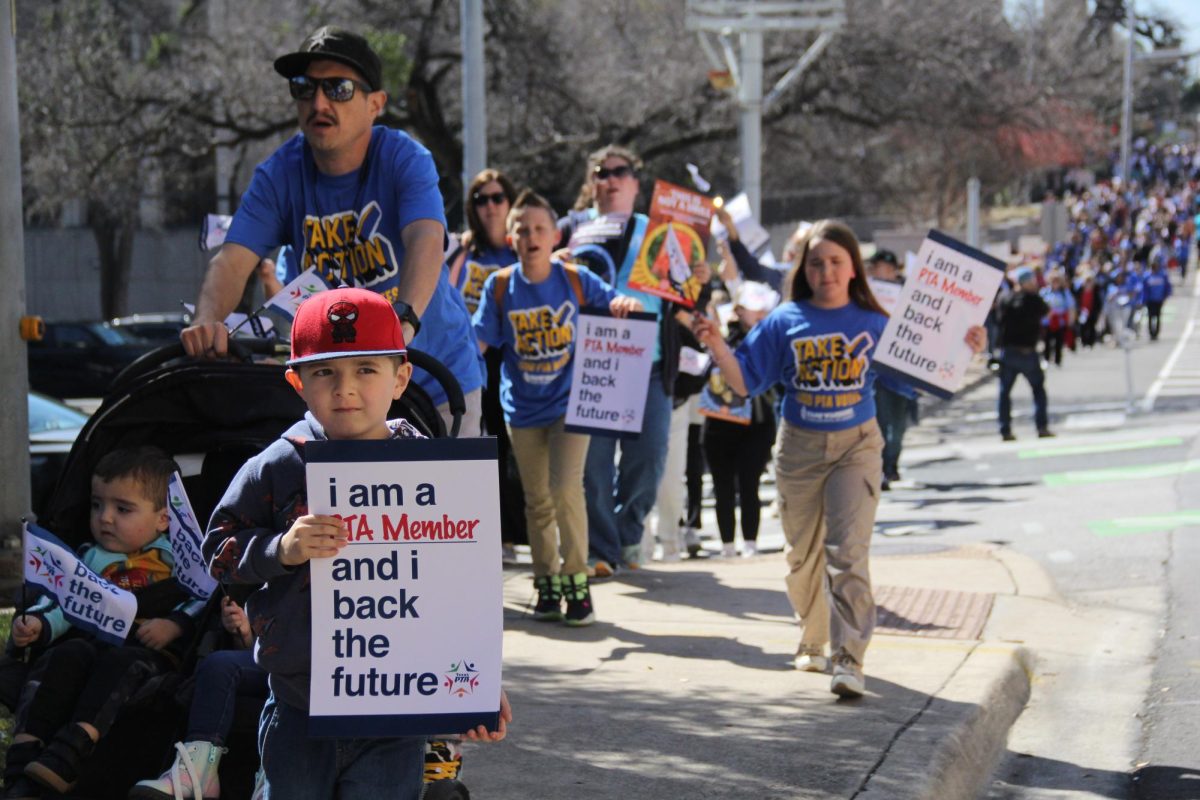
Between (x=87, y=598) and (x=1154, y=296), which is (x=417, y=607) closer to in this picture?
(x=87, y=598)

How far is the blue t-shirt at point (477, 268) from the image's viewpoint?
9234 mm

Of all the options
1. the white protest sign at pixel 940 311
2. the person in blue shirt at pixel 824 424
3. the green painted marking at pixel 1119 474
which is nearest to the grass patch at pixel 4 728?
the person in blue shirt at pixel 824 424

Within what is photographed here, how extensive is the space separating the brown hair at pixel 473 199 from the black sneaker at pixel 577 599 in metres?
2.15

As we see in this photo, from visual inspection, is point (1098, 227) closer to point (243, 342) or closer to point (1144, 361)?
point (1144, 361)

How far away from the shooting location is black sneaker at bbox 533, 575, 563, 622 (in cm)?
801

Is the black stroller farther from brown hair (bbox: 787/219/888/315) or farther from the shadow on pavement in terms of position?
brown hair (bbox: 787/219/888/315)

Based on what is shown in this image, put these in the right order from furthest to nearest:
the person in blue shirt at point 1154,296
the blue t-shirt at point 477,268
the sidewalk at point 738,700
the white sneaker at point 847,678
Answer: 1. the person in blue shirt at point 1154,296
2. the blue t-shirt at point 477,268
3. the white sneaker at point 847,678
4. the sidewalk at point 738,700

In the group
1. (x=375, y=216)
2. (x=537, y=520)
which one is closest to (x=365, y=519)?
(x=375, y=216)

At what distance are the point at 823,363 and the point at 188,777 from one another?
3.50 metres

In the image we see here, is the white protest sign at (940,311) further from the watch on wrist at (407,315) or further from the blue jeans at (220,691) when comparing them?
the blue jeans at (220,691)

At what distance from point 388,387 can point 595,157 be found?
18.4 feet

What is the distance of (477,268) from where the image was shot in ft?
30.3

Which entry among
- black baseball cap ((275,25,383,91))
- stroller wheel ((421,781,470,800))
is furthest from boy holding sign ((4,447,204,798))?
black baseball cap ((275,25,383,91))

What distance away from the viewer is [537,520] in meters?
8.04
